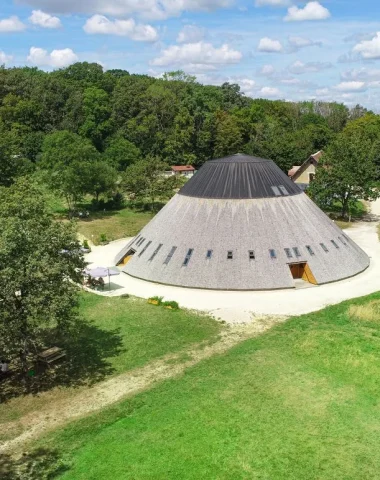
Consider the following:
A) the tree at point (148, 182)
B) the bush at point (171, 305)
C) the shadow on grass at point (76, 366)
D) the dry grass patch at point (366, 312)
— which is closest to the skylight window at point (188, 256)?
the bush at point (171, 305)

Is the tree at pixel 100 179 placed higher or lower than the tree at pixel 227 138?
lower

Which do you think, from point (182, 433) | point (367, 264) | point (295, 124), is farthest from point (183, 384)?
point (295, 124)

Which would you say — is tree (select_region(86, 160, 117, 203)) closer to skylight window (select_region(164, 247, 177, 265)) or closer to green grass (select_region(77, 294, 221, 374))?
skylight window (select_region(164, 247, 177, 265))

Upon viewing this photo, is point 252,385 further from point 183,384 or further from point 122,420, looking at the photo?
point 122,420

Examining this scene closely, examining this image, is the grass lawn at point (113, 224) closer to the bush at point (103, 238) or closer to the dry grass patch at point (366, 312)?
the bush at point (103, 238)

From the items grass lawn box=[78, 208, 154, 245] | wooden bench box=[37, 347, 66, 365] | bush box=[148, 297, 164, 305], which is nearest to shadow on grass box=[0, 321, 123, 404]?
wooden bench box=[37, 347, 66, 365]

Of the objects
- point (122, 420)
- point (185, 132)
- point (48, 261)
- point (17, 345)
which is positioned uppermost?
point (185, 132)

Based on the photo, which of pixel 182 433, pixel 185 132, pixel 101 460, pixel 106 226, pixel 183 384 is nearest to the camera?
pixel 101 460
